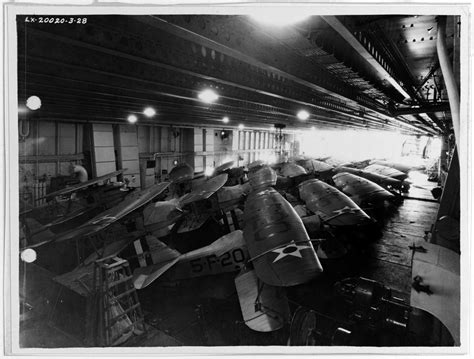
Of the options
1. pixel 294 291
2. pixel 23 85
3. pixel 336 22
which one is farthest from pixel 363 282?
pixel 23 85

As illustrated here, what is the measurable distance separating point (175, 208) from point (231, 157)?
1366 centimetres

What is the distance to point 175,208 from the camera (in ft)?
28.7

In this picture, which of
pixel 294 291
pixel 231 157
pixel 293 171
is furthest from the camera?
pixel 231 157

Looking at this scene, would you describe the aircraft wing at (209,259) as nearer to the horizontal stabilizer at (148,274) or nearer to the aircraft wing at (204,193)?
the horizontal stabilizer at (148,274)

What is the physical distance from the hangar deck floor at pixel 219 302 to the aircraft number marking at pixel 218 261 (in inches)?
13.9

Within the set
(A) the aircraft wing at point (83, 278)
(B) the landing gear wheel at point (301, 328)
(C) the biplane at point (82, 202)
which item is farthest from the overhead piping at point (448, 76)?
(C) the biplane at point (82, 202)

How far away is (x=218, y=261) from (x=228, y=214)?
162 inches

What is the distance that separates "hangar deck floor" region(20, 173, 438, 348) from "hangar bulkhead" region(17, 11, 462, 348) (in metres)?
0.04

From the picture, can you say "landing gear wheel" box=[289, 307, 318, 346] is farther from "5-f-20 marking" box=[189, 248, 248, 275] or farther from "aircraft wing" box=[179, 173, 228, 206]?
"aircraft wing" box=[179, 173, 228, 206]

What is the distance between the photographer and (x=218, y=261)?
24.0ft

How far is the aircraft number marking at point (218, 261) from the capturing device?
720 cm

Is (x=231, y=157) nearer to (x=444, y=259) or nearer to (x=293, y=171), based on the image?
(x=293, y=171)

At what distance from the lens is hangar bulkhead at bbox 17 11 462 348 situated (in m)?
2.75

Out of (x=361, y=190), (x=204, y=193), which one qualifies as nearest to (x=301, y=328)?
(x=204, y=193)
